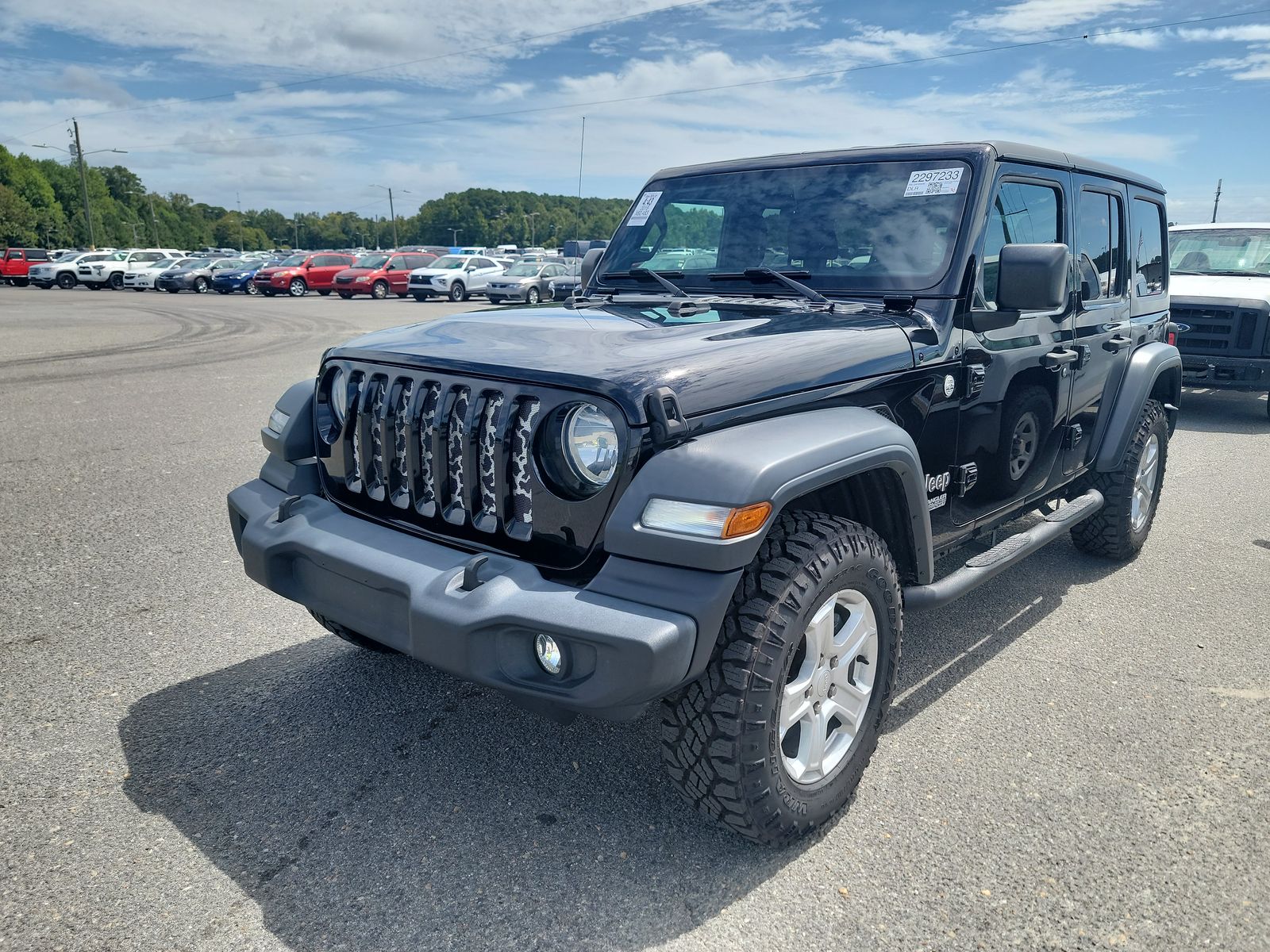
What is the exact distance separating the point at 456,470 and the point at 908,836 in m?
1.66

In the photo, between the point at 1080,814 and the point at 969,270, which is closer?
the point at 1080,814

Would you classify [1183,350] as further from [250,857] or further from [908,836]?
[250,857]

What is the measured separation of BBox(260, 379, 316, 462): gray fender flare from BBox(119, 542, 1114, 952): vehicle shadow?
938 mm

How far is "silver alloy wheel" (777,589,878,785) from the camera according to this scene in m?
2.59

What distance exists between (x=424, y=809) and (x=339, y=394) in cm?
135

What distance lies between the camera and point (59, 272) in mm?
38969

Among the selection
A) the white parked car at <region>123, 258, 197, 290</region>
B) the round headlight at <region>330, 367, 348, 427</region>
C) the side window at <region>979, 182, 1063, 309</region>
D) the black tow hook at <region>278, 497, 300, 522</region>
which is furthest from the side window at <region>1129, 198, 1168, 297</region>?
the white parked car at <region>123, 258, 197, 290</region>

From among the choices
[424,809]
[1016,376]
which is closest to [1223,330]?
[1016,376]

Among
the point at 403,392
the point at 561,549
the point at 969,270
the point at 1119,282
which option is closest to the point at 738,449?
the point at 561,549

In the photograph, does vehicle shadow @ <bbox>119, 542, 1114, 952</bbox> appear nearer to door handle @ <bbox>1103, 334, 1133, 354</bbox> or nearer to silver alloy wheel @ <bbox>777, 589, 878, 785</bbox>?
silver alloy wheel @ <bbox>777, 589, 878, 785</bbox>

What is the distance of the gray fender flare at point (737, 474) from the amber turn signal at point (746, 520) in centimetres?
2

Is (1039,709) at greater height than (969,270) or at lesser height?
lesser

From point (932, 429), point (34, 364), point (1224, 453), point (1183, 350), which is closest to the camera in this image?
point (932, 429)

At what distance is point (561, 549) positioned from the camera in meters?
2.50
